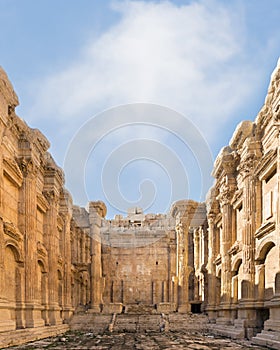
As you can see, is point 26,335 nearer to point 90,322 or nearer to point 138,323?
point 138,323

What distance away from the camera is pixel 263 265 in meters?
17.8

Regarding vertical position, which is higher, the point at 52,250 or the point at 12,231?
the point at 12,231

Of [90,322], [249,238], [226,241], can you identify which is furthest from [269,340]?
[90,322]

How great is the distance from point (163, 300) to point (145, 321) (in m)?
11.8

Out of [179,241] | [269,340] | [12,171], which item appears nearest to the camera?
[269,340]

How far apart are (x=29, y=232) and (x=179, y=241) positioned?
16.7 m

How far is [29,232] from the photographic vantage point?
62.0 feet

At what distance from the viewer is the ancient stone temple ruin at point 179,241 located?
53.3 feet

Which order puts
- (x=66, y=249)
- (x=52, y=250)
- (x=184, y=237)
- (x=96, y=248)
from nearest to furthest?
1. (x=52, y=250)
2. (x=66, y=249)
3. (x=184, y=237)
4. (x=96, y=248)

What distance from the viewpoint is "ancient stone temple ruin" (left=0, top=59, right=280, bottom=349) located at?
1625 centimetres

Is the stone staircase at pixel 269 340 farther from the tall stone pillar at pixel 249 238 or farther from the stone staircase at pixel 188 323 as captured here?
the stone staircase at pixel 188 323

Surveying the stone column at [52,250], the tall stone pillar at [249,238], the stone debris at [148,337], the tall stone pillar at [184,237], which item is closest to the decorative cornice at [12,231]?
the stone debris at [148,337]

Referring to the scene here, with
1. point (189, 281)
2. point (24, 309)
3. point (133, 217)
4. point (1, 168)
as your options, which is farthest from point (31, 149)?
point (133, 217)

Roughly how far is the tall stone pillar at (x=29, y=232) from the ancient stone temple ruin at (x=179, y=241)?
0.04 meters
